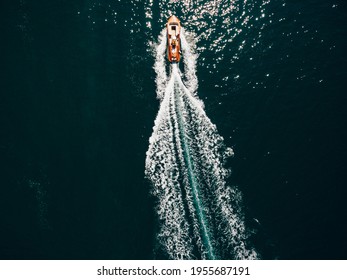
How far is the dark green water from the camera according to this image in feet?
106

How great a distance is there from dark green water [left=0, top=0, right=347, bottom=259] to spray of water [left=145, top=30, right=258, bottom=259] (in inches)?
46.4

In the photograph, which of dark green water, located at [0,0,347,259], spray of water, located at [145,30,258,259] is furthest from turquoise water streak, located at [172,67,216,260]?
dark green water, located at [0,0,347,259]

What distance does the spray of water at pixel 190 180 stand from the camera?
32094 millimetres

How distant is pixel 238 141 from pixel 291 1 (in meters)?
21.7

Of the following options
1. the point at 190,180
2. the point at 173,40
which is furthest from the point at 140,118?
the point at 173,40

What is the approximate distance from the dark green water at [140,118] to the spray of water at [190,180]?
1.18 m

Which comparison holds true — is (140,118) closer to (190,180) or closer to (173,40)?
(190,180)

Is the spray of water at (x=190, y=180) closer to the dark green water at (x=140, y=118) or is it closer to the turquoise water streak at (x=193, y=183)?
the turquoise water streak at (x=193, y=183)

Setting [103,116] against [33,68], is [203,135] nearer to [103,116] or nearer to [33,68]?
[103,116]

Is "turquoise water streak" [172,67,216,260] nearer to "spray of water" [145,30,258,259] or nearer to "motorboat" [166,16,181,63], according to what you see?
"spray of water" [145,30,258,259]

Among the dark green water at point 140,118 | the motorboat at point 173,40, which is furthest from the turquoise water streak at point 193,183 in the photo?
the dark green water at point 140,118

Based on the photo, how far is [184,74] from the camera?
40312mm

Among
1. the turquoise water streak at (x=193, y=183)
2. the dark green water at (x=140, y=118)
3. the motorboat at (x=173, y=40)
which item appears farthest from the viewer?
the motorboat at (x=173, y=40)

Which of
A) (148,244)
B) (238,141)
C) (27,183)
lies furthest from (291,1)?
(27,183)
